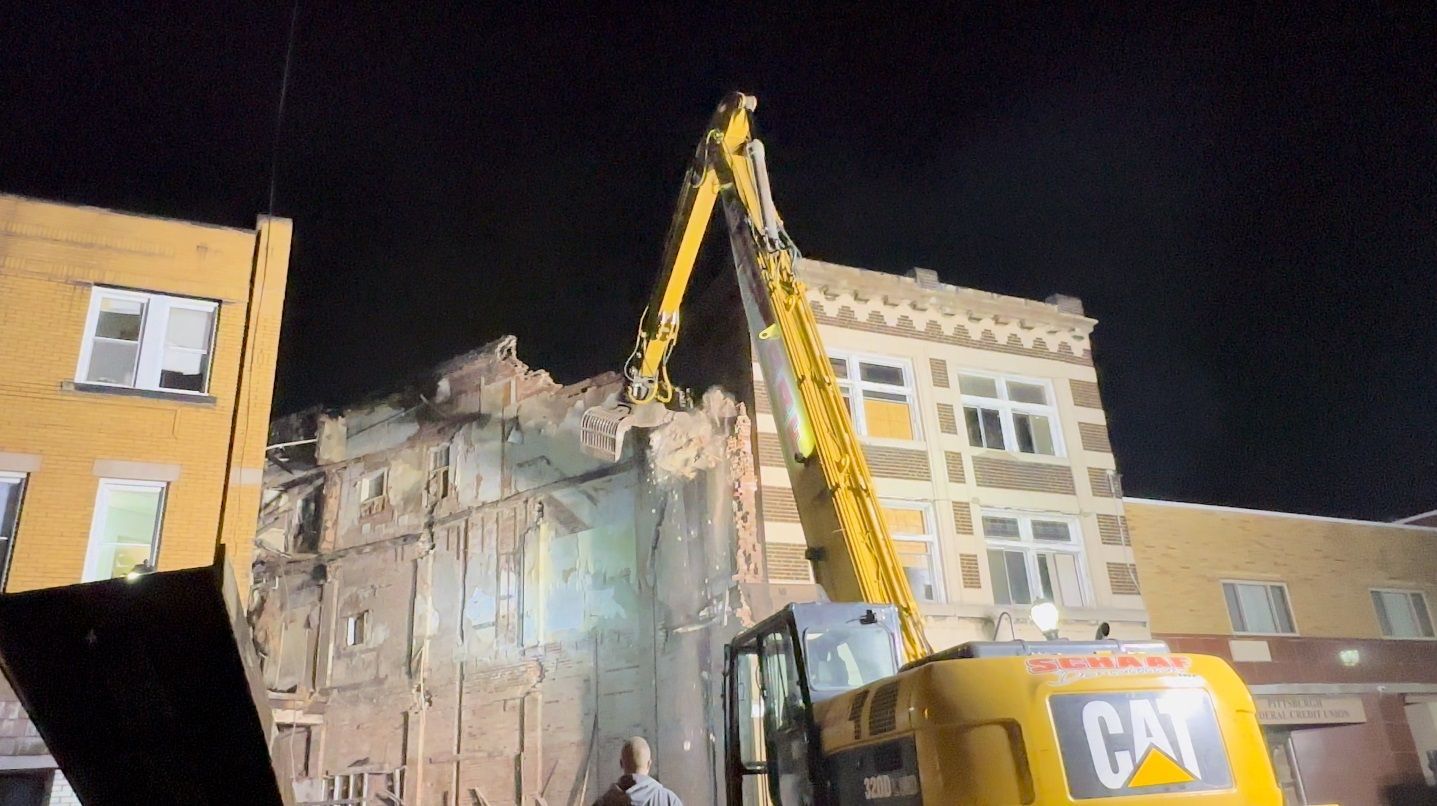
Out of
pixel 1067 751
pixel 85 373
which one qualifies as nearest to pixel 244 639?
pixel 1067 751

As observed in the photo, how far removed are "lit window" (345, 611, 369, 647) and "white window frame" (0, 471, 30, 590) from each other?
9506 mm

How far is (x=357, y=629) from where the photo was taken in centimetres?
2120

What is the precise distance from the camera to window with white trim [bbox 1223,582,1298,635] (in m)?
20.1

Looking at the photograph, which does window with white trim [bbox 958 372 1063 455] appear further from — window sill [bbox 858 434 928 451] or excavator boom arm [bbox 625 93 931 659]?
excavator boom arm [bbox 625 93 931 659]

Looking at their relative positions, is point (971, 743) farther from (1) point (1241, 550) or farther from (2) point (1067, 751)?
(1) point (1241, 550)

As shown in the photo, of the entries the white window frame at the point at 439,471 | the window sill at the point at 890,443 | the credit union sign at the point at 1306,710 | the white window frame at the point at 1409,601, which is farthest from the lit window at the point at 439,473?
the white window frame at the point at 1409,601

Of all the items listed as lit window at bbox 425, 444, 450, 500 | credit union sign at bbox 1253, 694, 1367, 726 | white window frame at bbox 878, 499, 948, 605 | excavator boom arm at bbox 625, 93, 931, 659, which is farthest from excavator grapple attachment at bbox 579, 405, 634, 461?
credit union sign at bbox 1253, 694, 1367, 726

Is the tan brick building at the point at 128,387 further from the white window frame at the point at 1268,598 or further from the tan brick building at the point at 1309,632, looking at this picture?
the white window frame at the point at 1268,598

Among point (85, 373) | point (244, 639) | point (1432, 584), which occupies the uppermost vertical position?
point (85, 373)

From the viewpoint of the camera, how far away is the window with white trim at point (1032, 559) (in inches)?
702

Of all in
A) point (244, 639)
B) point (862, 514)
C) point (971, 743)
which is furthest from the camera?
point (862, 514)

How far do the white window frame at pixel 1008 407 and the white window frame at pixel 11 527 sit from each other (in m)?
15.2

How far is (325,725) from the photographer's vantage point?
65.6 feet

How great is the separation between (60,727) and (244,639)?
1.21 meters
